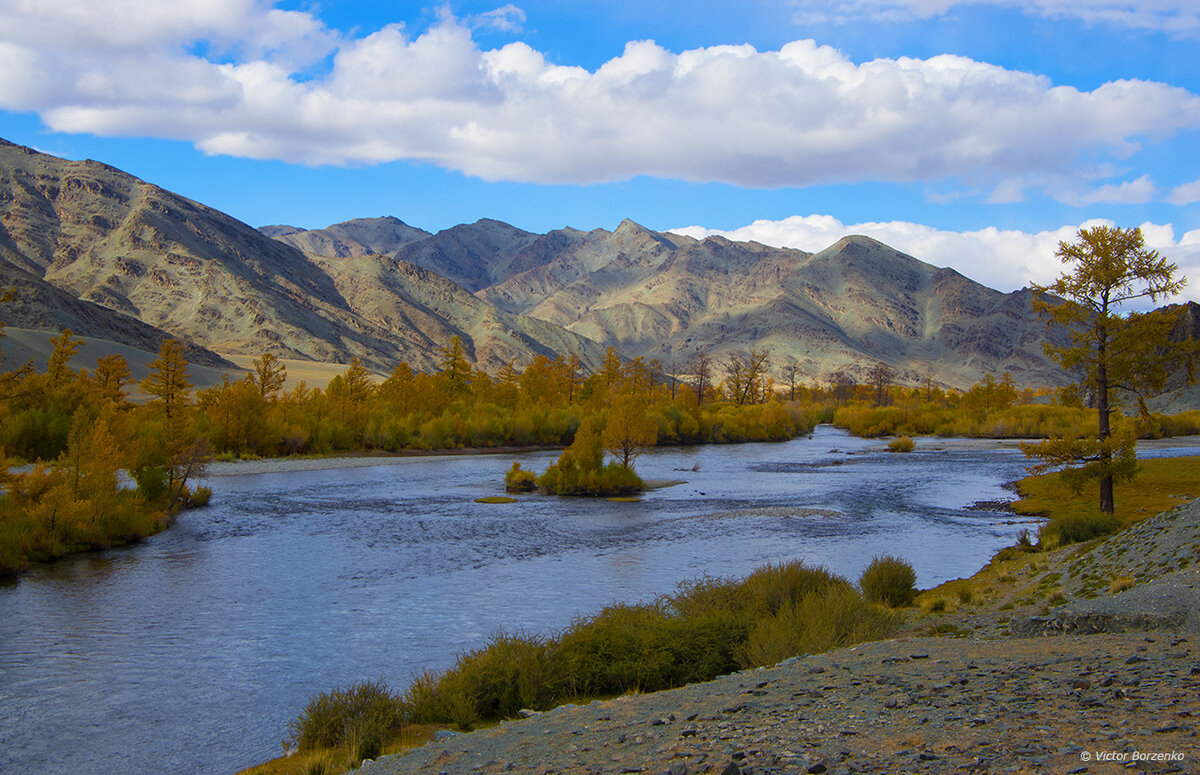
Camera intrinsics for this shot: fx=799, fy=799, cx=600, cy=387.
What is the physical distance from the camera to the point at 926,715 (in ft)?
25.6

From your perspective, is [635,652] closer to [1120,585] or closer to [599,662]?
[599,662]

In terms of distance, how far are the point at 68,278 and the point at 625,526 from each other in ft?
594

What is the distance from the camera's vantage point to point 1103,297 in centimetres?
2481

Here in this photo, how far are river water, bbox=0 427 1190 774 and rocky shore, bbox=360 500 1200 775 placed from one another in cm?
517

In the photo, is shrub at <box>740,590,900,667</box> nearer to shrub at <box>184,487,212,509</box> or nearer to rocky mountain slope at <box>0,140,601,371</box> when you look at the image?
shrub at <box>184,487,212,509</box>

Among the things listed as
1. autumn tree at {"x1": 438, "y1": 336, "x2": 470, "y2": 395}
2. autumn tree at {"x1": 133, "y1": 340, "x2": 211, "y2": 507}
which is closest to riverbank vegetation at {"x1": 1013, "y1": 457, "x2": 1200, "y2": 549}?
autumn tree at {"x1": 133, "y1": 340, "x2": 211, "y2": 507}

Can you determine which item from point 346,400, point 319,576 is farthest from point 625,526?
point 346,400

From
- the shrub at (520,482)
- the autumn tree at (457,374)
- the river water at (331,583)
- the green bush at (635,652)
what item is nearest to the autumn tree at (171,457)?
the river water at (331,583)

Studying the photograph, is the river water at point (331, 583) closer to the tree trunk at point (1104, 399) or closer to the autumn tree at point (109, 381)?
the tree trunk at point (1104, 399)

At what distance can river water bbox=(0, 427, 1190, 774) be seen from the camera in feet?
40.8

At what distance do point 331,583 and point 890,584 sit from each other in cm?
1482

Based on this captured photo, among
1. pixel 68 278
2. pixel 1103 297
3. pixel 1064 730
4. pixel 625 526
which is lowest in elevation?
pixel 625 526

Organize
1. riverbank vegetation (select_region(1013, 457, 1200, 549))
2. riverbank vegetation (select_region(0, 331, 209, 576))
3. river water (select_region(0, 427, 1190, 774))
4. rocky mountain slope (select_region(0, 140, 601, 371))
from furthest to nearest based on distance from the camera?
rocky mountain slope (select_region(0, 140, 601, 371)) → riverbank vegetation (select_region(0, 331, 209, 576)) → riverbank vegetation (select_region(1013, 457, 1200, 549)) → river water (select_region(0, 427, 1190, 774))

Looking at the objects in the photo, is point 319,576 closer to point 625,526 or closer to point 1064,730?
point 625,526
